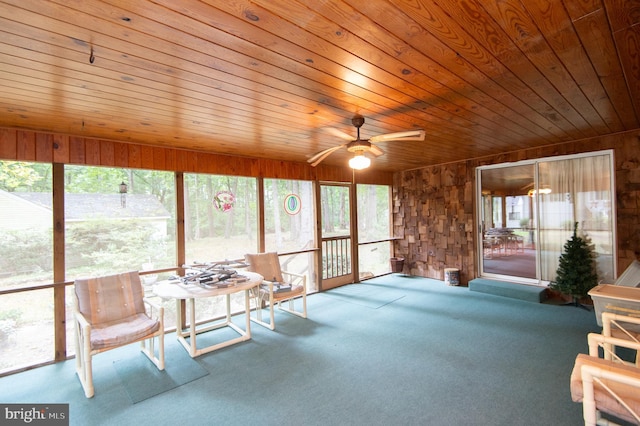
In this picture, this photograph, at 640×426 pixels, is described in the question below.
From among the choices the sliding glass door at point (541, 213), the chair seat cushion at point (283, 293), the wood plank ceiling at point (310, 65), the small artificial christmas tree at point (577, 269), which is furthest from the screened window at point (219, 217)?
the small artificial christmas tree at point (577, 269)

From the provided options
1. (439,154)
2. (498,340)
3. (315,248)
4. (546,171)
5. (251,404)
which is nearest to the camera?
(251,404)

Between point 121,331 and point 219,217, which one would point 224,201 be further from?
point 121,331

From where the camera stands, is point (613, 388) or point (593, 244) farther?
point (593, 244)

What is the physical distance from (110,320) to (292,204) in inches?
121

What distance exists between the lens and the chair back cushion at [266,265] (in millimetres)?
4379

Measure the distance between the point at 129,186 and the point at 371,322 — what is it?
358 centimetres

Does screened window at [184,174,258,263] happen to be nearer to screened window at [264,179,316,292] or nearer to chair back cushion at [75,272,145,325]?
screened window at [264,179,316,292]

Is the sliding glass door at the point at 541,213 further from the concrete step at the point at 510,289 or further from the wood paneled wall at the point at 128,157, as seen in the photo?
the wood paneled wall at the point at 128,157

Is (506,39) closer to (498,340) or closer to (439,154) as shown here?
(498,340)

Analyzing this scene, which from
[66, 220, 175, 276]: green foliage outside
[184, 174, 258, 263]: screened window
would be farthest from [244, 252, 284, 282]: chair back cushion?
[66, 220, 175, 276]: green foliage outside

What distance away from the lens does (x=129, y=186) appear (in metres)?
3.74

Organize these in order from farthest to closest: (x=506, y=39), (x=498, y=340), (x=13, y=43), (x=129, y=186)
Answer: (x=129, y=186)
(x=498, y=340)
(x=506, y=39)
(x=13, y=43)

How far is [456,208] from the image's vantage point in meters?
5.84

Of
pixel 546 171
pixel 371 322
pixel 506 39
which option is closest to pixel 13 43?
pixel 506 39
